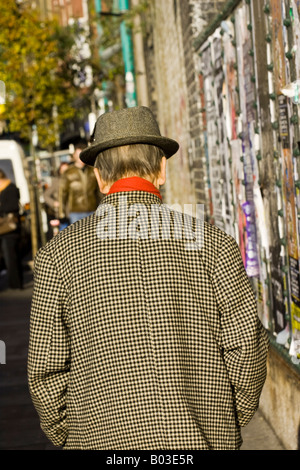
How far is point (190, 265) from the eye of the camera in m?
2.77

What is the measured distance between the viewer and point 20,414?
677 cm

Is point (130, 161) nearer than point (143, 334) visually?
No

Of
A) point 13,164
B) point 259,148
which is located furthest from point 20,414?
point 13,164

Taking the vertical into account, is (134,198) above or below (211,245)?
above

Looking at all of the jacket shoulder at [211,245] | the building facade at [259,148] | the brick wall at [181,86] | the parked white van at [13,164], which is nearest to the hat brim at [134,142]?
the jacket shoulder at [211,245]

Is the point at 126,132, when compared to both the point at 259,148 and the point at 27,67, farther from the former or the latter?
the point at 27,67

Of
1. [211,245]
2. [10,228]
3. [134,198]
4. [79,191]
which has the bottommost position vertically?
[10,228]

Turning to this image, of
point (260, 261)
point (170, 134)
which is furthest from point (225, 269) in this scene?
point (170, 134)

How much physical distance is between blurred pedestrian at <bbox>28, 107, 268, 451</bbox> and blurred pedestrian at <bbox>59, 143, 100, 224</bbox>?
30.2ft

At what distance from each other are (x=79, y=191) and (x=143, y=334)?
31.1 feet

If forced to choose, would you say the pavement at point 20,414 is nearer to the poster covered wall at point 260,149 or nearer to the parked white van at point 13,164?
the poster covered wall at point 260,149

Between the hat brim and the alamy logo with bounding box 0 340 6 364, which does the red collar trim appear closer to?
the hat brim

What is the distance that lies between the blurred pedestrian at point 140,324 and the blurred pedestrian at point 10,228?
10.8 meters
